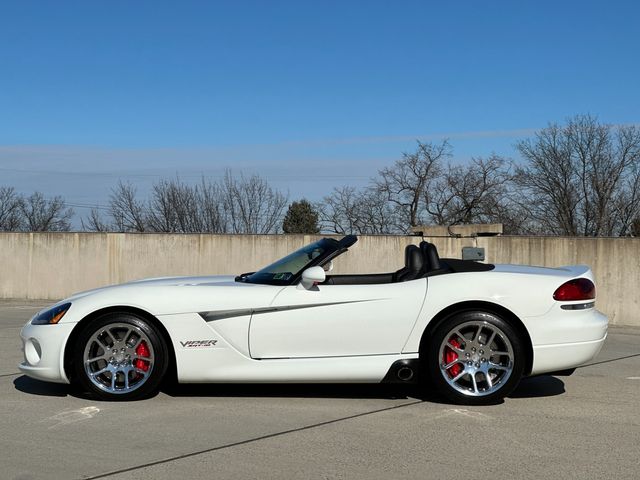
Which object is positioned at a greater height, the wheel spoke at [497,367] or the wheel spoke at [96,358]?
the wheel spoke at [96,358]

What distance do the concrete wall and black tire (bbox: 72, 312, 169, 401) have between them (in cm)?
761

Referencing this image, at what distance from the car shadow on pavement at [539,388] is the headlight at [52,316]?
11.7 ft

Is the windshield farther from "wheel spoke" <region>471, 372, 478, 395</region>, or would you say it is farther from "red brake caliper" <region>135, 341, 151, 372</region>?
"wheel spoke" <region>471, 372, 478, 395</region>

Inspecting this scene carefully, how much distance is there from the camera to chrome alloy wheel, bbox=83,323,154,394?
17.6ft

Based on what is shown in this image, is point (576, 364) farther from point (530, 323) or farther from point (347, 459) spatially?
point (347, 459)

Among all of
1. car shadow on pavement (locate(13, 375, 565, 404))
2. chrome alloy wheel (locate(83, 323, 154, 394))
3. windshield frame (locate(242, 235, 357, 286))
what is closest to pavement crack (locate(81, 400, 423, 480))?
car shadow on pavement (locate(13, 375, 565, 404))

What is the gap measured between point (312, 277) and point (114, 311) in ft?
5.00

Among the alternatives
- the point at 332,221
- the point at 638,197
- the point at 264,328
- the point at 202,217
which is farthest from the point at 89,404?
the point at 638,197

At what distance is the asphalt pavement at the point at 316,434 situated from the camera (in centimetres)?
391

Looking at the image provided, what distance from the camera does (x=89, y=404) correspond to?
5324 millimetres

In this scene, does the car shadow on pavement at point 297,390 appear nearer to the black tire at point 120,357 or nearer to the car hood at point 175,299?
the black tire at point 120,357

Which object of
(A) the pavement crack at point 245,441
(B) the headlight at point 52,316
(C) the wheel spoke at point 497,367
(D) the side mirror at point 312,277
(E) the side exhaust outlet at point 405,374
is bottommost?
(A) the pavement crack at point 245,441

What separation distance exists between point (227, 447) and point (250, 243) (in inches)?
412

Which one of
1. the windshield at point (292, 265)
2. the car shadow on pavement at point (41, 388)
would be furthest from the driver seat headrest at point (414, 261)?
the car shadow on pavement at point (41, 388)
